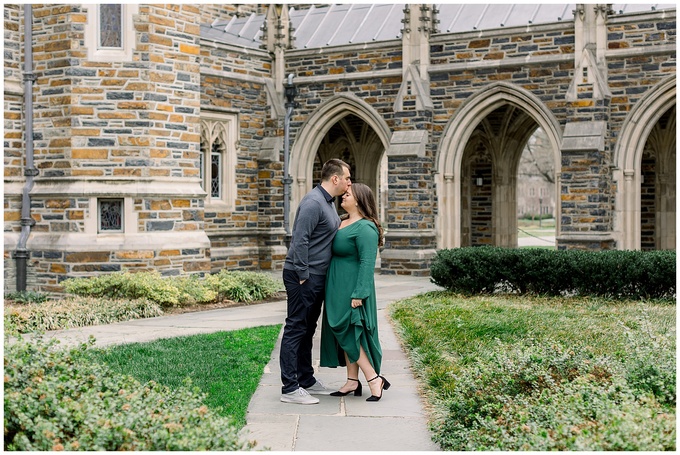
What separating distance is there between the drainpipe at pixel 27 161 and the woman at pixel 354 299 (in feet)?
28.5

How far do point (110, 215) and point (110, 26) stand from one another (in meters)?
2.87

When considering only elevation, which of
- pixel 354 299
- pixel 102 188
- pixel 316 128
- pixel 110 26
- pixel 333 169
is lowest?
pixel 354 299

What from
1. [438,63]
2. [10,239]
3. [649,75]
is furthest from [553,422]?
[438,63]

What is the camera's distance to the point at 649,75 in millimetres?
16172

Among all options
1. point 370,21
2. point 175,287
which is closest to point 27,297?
point 175,287

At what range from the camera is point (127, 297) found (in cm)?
1205

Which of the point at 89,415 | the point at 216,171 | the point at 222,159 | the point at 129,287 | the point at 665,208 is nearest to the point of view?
the point at 89,415

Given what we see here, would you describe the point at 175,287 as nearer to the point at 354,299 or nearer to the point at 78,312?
the point at 78,312

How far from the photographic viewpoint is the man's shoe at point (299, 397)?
6.24 m

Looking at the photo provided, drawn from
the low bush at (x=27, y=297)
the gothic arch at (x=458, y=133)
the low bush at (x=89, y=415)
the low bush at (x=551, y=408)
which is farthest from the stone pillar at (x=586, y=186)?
the low bush at (x=89, y=415)

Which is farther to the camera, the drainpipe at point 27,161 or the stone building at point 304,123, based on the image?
the drainpipe at point 27,161

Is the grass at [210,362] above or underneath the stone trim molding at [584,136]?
underneath

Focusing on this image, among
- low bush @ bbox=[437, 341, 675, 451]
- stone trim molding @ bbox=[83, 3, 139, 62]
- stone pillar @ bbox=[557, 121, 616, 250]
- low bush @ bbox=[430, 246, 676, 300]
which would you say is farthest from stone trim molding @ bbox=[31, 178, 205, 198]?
low bush @ bbox=[437, 341, 675, 451]

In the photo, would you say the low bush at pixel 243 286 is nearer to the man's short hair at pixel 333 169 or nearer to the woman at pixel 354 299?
the woman at pixel 354 299
